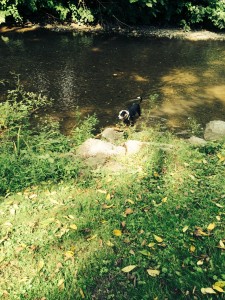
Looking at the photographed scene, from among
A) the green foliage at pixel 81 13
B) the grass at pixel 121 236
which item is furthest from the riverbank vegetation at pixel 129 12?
the grass at pixel 121 236

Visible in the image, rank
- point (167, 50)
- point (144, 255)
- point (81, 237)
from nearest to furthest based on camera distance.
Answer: point (144, 255) < point (81, 237) < point (167, 50)

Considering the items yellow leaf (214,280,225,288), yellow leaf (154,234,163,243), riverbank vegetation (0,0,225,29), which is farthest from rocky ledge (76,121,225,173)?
riverbank vegetation (0,0,225,29)

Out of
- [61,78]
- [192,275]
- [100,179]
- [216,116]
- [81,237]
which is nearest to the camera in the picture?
[192,275]

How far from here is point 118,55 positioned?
1206cm

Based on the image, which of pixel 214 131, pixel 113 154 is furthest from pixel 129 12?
pixel 113 154

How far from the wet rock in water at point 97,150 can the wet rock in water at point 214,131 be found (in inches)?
84.4

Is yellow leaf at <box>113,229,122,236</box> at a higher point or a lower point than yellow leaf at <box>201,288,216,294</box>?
higher

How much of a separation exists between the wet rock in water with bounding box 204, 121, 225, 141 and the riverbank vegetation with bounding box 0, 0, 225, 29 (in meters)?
9.78

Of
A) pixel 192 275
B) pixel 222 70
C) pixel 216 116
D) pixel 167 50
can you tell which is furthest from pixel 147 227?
pixel 167 50

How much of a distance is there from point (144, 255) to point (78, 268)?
69 cm

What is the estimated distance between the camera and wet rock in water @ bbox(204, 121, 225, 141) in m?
6.17

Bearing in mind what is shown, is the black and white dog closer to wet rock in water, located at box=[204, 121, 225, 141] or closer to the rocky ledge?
the rocky ledge

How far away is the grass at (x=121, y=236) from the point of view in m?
2.96

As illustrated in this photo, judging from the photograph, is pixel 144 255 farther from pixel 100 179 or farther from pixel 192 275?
pixel 100 179
